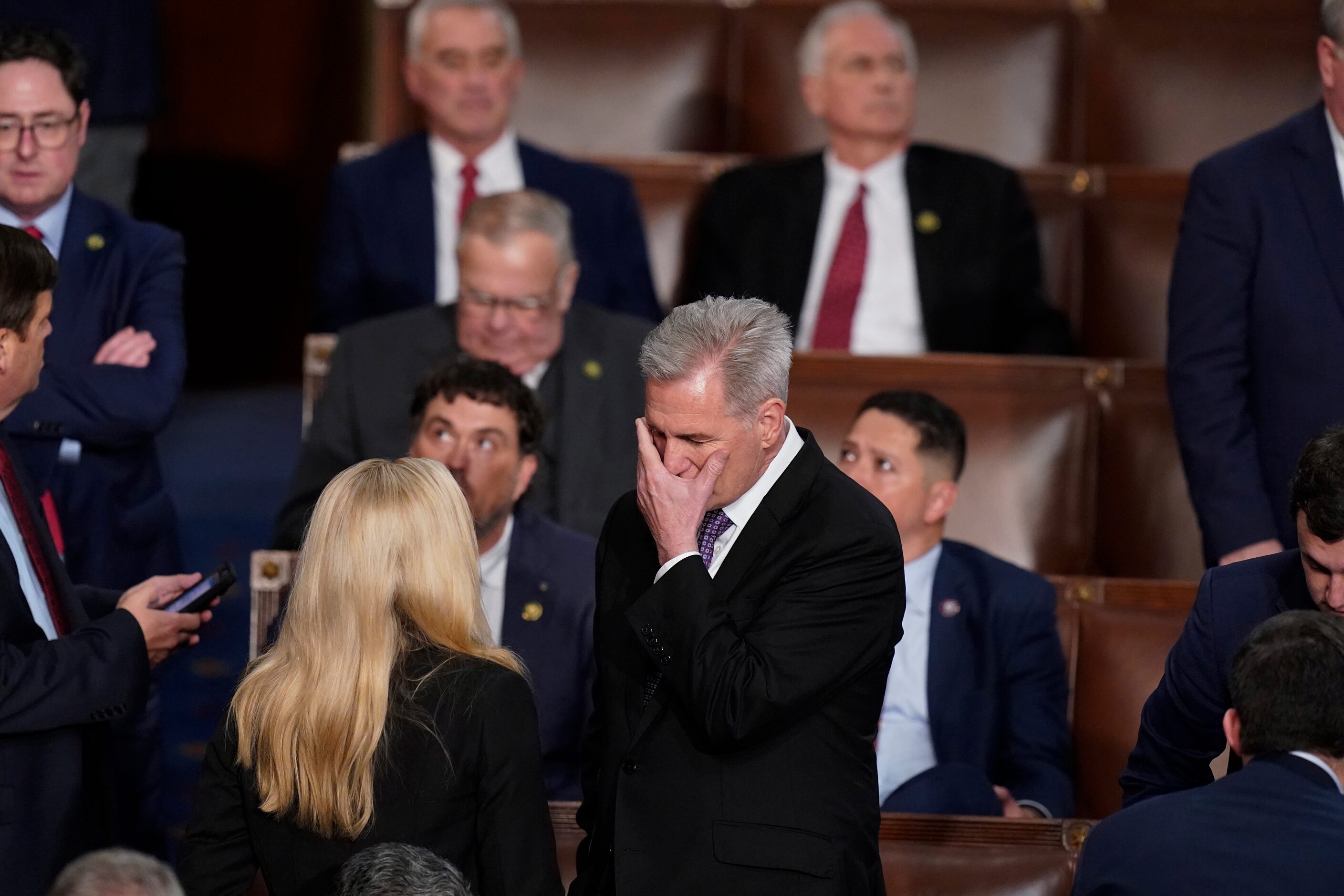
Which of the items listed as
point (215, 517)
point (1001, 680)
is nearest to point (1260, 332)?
point (1001, 680)

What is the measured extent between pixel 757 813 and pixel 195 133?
3968 millimetres

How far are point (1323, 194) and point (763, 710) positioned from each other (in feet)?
5.34

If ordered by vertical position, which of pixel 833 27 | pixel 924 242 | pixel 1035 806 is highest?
pixel 833 27

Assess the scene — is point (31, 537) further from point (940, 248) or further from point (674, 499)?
point (940, 248)

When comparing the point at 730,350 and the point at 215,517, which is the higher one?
the point at 730,350

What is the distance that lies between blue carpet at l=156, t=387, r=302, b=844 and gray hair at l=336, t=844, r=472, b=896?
1.51 meters

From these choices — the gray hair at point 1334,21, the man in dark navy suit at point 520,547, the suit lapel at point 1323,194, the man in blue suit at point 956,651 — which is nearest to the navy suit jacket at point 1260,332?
the suit lapel at point 1323,194

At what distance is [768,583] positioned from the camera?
2031mm

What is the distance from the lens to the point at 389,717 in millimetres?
1988

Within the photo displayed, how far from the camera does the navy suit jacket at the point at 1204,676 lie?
212cm

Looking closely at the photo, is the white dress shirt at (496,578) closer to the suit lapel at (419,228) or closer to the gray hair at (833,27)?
the suit lapel at (419,228)

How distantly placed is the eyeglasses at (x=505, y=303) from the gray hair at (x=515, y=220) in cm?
10

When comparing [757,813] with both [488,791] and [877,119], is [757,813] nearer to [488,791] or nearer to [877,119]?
[488,791]

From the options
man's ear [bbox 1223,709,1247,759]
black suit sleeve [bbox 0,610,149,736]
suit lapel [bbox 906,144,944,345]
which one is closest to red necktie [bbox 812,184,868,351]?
suit lapel [bbox 906,144,944,345]
